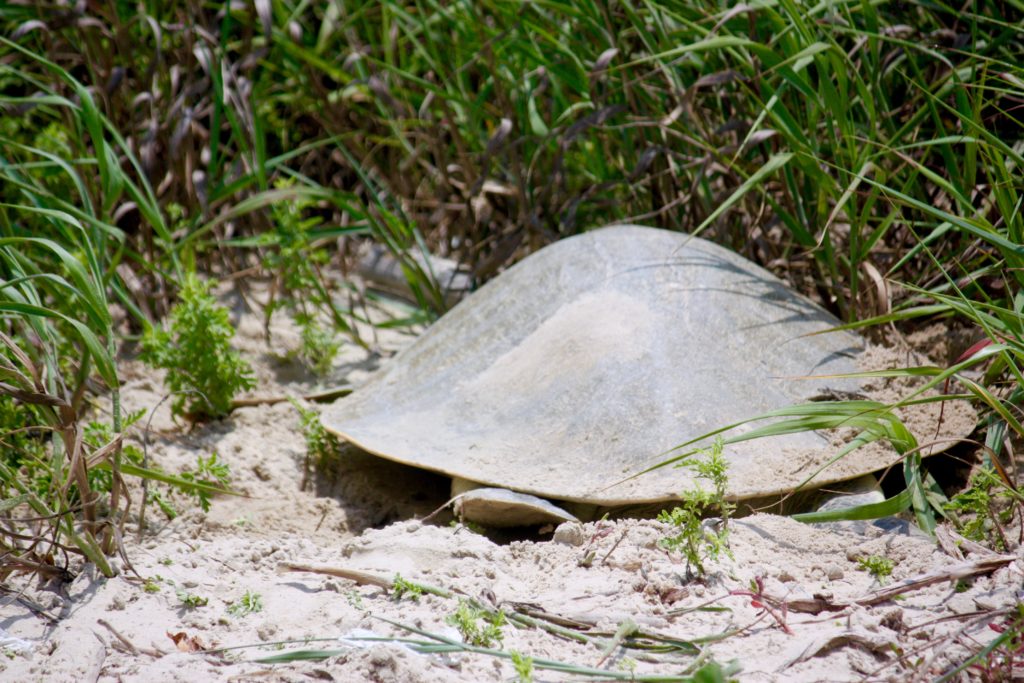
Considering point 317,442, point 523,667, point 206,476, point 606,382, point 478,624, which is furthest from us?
point 317,442

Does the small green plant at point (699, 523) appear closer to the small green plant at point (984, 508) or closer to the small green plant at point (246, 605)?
the small green plant at point (984, 508)

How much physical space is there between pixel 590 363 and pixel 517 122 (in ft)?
4.26

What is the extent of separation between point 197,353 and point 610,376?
120 centimetres

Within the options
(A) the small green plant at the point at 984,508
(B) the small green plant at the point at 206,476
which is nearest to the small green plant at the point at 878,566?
(A) the small green plant at the point at 984,508

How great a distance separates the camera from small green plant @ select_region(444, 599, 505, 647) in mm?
1627

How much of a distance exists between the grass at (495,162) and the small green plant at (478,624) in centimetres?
68

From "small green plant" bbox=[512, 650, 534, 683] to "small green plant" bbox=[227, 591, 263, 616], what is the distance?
2.03 ft

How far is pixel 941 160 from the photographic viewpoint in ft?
9.50

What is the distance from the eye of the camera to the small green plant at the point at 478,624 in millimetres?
1627

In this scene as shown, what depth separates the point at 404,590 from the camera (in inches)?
72.5

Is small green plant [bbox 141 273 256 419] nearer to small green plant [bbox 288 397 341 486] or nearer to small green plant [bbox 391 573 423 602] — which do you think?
small green plant [bbox 288 397 341 486]

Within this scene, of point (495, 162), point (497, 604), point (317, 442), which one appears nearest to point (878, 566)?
point (497, 604)

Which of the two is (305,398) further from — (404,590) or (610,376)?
(404,590)

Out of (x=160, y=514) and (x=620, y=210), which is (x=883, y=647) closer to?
(x=160, y=514)
